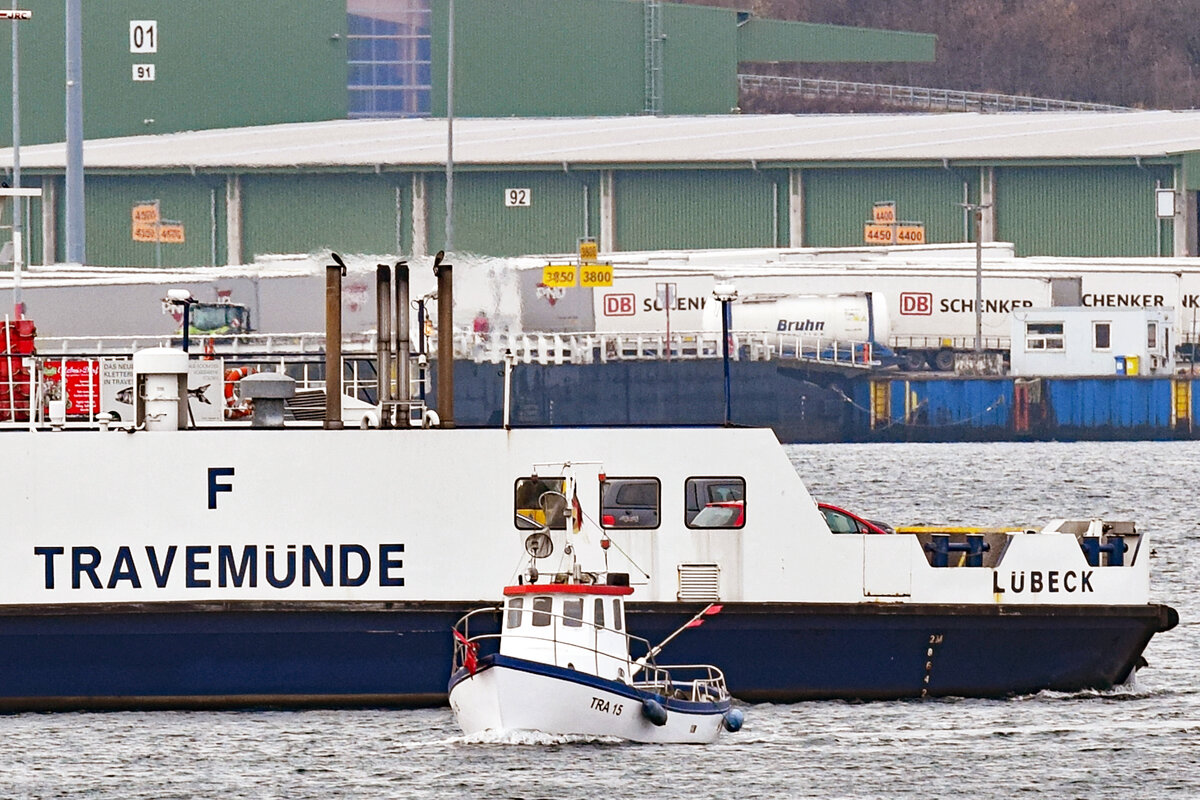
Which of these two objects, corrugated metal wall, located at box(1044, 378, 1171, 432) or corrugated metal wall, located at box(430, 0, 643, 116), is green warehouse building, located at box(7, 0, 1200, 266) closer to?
corrugated metal wall, located at box(430, 0, 643, 116)

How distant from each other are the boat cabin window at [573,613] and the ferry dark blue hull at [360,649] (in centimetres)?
129

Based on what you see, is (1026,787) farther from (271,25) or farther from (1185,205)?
(271,25)

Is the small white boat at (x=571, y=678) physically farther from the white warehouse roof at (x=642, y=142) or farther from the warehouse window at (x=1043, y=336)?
the white warehouse roof at (x=642, y=142)

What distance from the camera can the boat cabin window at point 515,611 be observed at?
26.1 metres

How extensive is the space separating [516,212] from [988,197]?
2033 cm

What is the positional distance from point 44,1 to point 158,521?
3276 inches

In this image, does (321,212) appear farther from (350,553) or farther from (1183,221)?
(350,553)

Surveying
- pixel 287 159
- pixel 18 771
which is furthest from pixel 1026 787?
pixel 287 159

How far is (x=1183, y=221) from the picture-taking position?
10094 cm

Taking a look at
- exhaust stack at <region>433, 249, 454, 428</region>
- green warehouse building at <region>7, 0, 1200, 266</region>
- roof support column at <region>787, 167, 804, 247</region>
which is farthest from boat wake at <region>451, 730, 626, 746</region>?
roof support column at <region>787, 167, 804, 247</region>

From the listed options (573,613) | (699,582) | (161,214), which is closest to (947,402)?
(161,214)

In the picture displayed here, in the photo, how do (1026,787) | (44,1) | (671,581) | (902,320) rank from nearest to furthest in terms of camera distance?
1. (1026,787)
2. (671,581)
3. (902,320)
4. (44,1)

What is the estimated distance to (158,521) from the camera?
90.0ft

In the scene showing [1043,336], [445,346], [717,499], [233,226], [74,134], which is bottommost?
[717,499]
